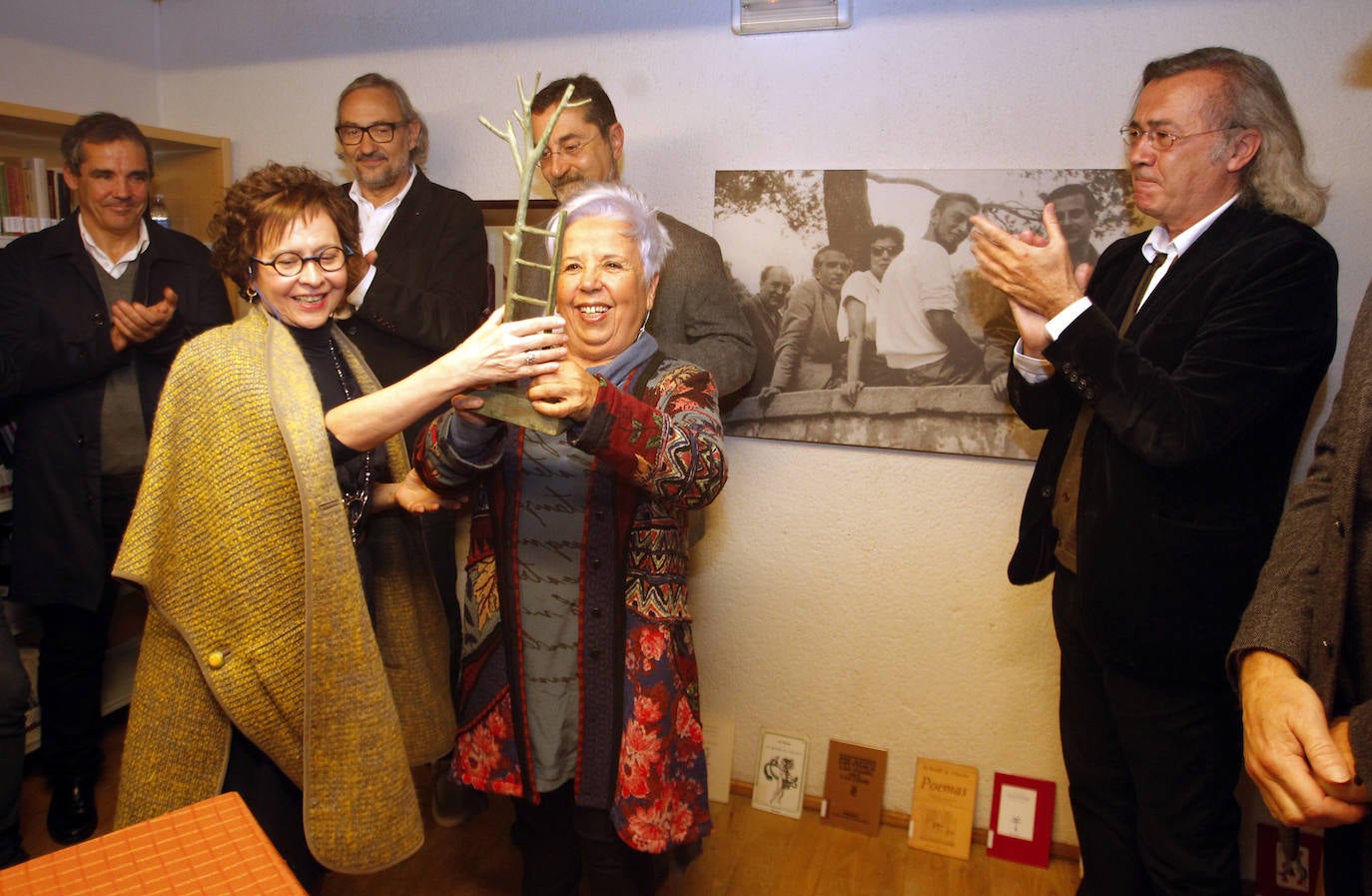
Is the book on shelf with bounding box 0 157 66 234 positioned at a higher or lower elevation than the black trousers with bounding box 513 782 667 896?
higher

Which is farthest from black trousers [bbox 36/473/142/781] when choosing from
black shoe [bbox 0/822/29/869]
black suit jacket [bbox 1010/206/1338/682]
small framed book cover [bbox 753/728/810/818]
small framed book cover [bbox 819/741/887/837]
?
black suit jacket [bbox 1010/206/1338/682]

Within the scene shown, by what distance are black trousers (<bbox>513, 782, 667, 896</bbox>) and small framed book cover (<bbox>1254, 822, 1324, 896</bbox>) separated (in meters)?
1.59

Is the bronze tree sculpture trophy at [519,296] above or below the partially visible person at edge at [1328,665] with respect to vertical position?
above

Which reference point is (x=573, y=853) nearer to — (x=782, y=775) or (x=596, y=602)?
(x=596, y=602)

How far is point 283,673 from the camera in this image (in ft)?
4.89

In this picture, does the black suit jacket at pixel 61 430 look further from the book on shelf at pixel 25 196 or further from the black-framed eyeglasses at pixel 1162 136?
the black-framed eyeglasses at pixel 1162 136

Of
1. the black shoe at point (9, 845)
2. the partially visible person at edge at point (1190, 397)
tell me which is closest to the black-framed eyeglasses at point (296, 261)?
the partially visible person at edge at point (1190, 397)

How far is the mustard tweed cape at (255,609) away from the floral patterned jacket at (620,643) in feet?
0.68

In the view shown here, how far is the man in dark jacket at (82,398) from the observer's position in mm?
2336

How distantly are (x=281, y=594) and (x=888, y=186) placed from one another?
177 cm

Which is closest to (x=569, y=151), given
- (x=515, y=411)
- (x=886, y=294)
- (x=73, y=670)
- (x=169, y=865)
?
(x=886, y=294)

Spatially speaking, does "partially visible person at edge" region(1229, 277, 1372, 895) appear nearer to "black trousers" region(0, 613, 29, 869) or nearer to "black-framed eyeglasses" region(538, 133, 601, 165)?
"black-framed eyeglasses" region(538, 133, 601, 165)

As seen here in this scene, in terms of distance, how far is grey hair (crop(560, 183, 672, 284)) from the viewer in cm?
166

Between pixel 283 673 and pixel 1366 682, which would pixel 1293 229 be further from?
pixel 283 673
